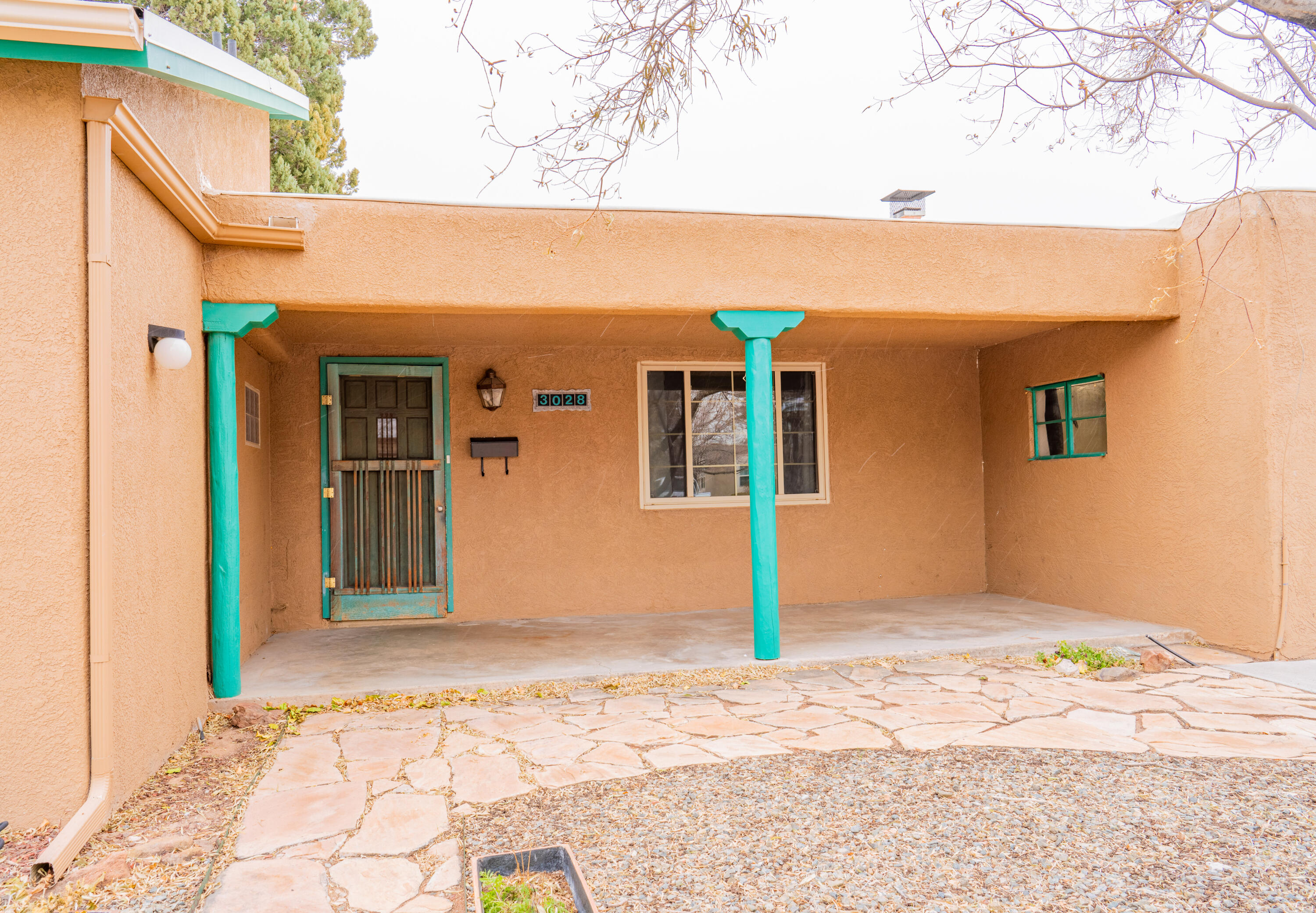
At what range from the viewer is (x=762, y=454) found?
18.6 ft

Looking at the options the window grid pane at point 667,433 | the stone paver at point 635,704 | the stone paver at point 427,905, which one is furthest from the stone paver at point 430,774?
the window grid pane at point 667,433

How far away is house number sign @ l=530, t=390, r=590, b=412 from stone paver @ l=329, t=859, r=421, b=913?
476 centimetres

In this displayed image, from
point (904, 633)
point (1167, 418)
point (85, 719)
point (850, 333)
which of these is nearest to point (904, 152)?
point (850, 333)

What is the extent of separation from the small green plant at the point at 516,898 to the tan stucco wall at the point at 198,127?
3167 mm

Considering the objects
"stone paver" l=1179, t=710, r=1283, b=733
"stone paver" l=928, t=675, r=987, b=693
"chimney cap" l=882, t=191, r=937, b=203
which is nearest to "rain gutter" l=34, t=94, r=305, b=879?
"stone paver" l=928, t=675, r=987, b=693

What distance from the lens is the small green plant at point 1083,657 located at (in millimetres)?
5527

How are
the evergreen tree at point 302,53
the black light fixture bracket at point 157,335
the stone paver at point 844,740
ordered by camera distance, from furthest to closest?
the evergreen tree at point 302,53 → the stone paver at point 844,740 → the black light fixture bracket at point 157,335

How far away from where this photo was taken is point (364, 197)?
4988mm

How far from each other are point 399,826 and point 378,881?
456mm

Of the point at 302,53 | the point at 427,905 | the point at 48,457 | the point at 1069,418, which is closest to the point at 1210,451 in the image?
the point at 1069,418

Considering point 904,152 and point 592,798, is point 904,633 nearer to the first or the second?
point 592,798

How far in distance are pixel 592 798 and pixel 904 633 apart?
3467 millimetres

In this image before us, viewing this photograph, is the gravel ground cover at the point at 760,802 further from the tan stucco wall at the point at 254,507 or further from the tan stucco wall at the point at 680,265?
the tan stucco wall at the point at 680,265

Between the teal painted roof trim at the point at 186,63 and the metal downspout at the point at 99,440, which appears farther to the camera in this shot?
the metal downspout at the point at 99,440
